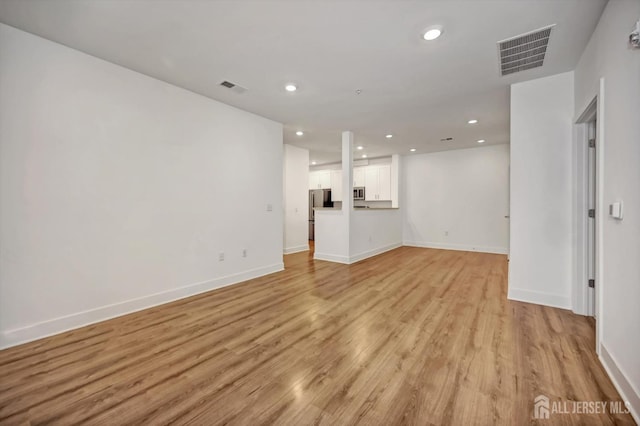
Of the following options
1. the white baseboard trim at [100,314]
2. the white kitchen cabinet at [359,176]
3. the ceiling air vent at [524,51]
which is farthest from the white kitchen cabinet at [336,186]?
the ceiling air vent at [524,51]

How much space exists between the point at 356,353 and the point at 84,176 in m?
3.00

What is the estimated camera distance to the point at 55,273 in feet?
7.74

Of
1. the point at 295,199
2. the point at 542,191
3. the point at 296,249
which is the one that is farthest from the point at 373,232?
the point at 542,191

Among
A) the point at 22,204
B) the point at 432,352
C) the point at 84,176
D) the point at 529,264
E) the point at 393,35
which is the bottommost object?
the point at 432,352

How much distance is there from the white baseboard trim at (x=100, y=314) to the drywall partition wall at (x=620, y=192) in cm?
388

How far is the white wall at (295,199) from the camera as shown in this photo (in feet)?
20.9

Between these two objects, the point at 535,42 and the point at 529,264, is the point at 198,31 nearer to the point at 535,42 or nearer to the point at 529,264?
the point at 535,42

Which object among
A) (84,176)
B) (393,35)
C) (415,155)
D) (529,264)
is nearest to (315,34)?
(393,35)

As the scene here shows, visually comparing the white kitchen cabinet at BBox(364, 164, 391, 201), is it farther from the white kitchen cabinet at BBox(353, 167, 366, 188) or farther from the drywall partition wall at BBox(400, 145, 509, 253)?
the drywall partition wall at BBox(400, 145, 509, 253)

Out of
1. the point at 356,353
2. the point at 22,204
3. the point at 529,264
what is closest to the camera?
the point at 356,353

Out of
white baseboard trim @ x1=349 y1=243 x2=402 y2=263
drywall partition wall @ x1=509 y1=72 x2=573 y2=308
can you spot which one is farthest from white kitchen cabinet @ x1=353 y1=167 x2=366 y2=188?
drywall partition wall @ x1=509 y1=72 x2=573 y2=308

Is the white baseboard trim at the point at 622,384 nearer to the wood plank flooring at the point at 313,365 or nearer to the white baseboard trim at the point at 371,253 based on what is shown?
the wood plank flooring at the point at 313,365

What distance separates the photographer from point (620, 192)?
1.66 m

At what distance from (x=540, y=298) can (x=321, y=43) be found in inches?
145
